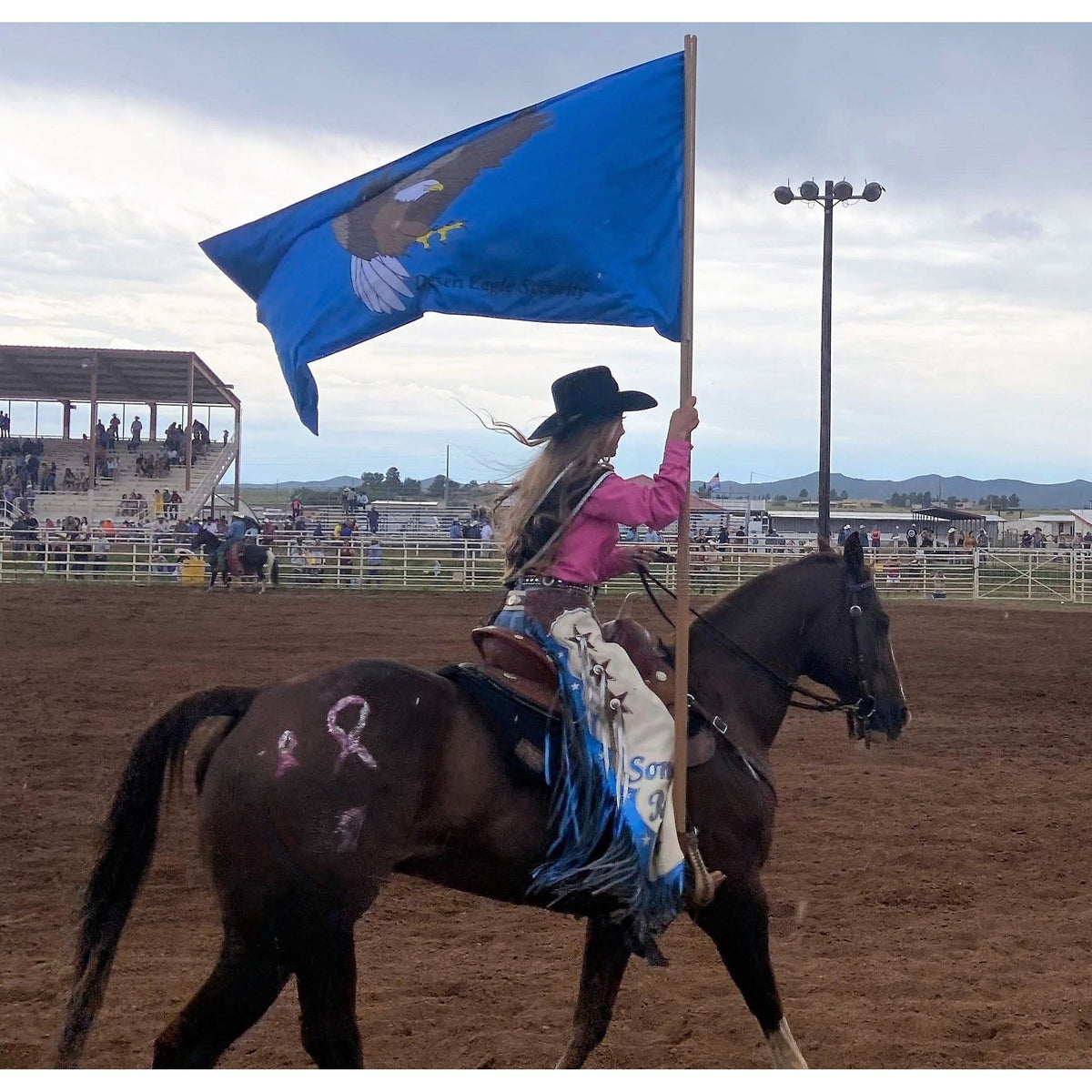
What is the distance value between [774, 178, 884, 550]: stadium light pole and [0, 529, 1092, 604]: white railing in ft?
14.9

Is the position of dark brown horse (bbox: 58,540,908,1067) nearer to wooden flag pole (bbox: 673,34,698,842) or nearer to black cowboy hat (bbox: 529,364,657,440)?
wooden flag pole (bbox: 673,34,698,842)

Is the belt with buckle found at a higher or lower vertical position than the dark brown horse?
higher

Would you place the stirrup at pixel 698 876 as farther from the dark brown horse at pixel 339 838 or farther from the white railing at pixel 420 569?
the white railing at pixel 420 569

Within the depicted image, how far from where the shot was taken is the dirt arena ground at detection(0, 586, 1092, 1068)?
441 cm

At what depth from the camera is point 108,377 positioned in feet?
116

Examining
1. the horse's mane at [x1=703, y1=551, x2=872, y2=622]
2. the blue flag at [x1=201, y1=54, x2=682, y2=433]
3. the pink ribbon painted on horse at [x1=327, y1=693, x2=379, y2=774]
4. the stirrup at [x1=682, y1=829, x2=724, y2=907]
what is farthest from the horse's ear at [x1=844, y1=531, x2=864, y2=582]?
the pink ribbon painted on horse at [x1=327, y1=693, x2=379, y2=774]

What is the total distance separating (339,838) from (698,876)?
1217mm

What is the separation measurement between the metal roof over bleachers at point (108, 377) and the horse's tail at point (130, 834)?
29799 millimetres

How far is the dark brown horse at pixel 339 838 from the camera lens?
3205 millimetres

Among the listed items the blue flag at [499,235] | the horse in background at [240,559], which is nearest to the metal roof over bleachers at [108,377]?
the horse in background at [240,559]

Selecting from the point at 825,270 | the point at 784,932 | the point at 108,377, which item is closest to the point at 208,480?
the point at 108,377

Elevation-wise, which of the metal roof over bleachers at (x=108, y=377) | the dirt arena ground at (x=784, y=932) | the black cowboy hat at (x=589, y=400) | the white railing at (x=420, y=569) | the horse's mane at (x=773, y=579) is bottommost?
the dirt arena ground at (x=784, y=932)

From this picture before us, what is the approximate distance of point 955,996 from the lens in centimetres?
489

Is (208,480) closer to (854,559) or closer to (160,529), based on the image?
(160,529)
